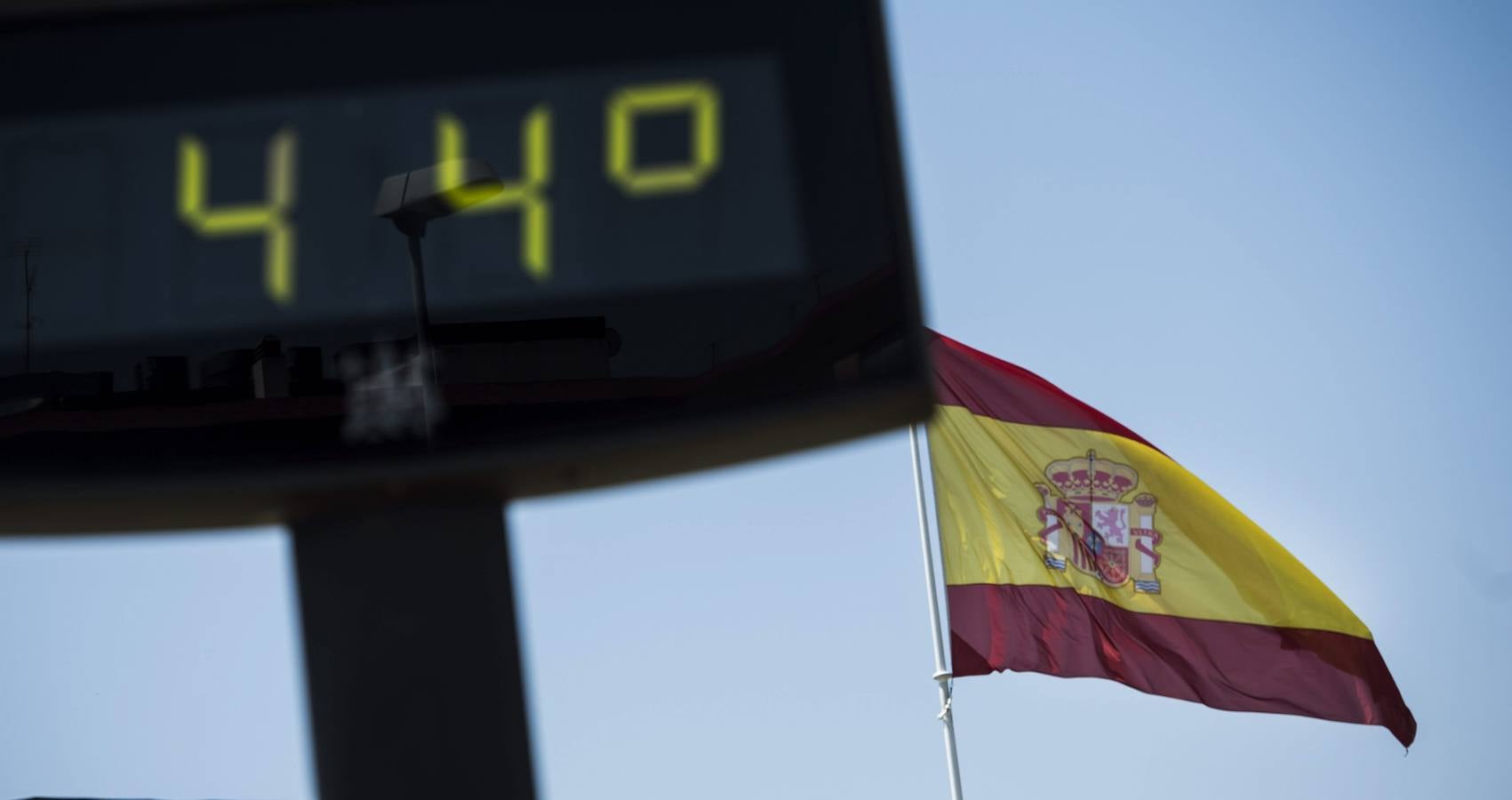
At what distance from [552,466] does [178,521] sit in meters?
0.47

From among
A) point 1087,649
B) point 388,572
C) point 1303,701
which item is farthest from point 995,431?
point 388,572

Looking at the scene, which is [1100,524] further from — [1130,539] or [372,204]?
[372,204]

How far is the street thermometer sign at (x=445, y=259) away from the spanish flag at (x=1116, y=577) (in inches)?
395

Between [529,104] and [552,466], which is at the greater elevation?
[529,104]

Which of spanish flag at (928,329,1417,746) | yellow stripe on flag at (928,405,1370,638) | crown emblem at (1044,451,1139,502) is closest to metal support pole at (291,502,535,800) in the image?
spanish flag at (928,329,1417,746)

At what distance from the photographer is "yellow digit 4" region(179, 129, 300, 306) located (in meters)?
2.38

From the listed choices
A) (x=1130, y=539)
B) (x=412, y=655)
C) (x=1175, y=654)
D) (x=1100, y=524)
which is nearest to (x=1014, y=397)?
(x=1100, y=524)

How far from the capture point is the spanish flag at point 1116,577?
1245cm

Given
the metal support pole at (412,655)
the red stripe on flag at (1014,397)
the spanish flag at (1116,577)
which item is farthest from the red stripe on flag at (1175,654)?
the metal support pole at (412,655)

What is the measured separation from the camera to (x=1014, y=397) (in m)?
12.9

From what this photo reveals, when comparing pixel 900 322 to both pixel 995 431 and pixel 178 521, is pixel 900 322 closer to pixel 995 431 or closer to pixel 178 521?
pixel 178 521

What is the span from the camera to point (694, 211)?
2.39 meters

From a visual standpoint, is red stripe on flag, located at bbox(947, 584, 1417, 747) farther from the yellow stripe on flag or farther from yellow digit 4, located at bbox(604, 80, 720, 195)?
yellow digit 4, located at bbox(604, 80, 720, 195)

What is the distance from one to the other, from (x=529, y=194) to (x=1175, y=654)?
34.9ft
